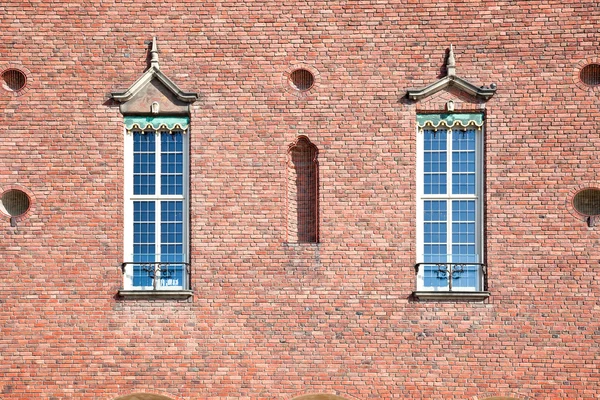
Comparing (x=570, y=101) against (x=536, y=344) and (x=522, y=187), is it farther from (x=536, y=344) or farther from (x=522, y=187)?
(x=536, y=344)

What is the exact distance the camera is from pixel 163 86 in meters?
19.7

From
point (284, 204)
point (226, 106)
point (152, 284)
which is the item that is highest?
point (226, 106)

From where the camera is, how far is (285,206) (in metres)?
19.5

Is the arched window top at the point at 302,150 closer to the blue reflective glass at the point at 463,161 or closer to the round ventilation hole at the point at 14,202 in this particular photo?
the blue reflective glass at the point at 463,161

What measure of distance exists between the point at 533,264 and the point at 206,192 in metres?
5.74

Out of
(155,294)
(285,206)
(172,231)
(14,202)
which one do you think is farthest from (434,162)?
(14,202)

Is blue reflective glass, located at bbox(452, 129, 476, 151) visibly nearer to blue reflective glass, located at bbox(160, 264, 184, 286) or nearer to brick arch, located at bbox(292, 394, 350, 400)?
brick arch, located at bbox(292, 394, 350, 400)

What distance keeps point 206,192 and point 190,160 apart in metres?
0.64

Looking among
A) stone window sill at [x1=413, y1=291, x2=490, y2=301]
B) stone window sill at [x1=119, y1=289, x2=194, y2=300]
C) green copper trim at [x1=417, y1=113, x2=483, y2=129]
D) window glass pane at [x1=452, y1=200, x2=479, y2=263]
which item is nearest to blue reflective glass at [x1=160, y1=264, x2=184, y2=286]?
stone window sill at [x1=119, y1=289, x2=194, y2=300]

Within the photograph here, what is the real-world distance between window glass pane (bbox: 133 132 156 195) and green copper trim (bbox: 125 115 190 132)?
0.17 metres

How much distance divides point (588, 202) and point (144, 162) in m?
7.75

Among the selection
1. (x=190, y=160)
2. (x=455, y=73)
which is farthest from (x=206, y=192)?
(x=455, y=73)

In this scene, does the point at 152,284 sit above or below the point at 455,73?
below

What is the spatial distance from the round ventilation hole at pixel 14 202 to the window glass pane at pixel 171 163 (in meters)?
2.44
